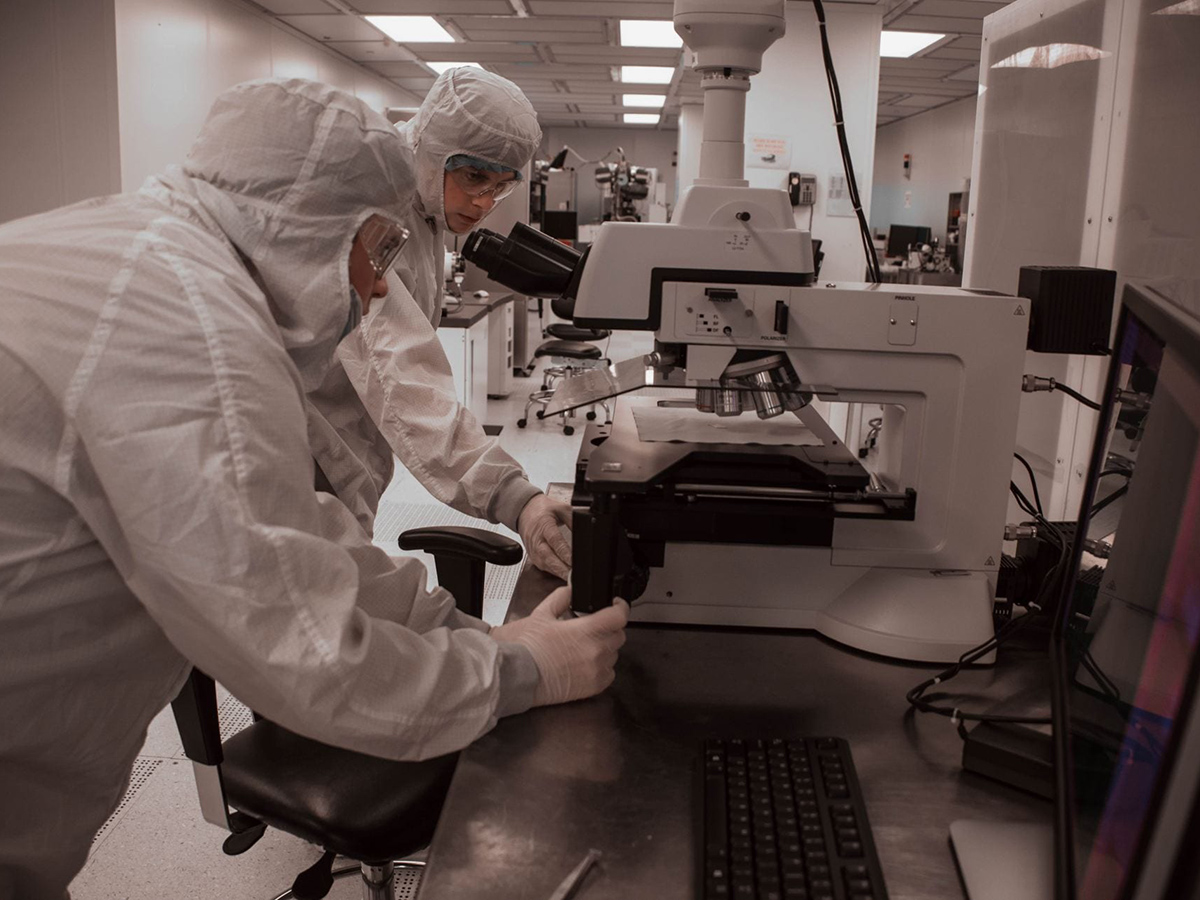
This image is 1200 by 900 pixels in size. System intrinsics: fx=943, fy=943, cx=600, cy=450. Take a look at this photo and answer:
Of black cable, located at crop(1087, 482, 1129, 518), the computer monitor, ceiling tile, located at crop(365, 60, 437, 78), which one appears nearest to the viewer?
black cable, located at crop(1087, 482, 1129, 518)

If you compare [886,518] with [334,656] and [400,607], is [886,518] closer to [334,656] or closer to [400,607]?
[400,607]

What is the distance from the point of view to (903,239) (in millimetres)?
8500

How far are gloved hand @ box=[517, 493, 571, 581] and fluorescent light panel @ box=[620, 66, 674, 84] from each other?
7464 mm

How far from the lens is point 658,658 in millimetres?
1157

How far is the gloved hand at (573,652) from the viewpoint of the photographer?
3.30 feet

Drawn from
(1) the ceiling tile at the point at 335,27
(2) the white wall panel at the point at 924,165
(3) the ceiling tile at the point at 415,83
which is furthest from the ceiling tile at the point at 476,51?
(2) the white wall panel at the point at 924,165

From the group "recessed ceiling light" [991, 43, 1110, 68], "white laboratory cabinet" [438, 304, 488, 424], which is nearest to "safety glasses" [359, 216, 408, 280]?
"recessed ceiling light" [991, 43, 1110, 68]

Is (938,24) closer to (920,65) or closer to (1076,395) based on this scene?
(920,65)

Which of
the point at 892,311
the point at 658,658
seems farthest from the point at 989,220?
the point at 658,658

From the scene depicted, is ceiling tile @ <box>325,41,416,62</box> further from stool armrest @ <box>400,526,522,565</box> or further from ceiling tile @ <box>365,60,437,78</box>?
stool armrest @ <box>400,526,522,565</box>

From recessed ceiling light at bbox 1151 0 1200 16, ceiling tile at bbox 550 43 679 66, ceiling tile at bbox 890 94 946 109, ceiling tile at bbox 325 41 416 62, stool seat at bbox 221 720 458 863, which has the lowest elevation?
stool seat at bbox 221 720 458 863

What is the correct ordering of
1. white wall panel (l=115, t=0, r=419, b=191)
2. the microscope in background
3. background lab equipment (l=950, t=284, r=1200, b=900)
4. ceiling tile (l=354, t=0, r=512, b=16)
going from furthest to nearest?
the microscope in background, ceiling tile (l=354, t=0, r=512, b=16), white wall panel (l=115, t=0, r=419, b=191), background lab equipment (l=950, t=284, r=1200, b=900)

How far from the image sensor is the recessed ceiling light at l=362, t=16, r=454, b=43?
646 centimetres

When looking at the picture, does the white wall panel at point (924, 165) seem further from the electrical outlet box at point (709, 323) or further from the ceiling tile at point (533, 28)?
the electrical outlet box at point (709, 323)
